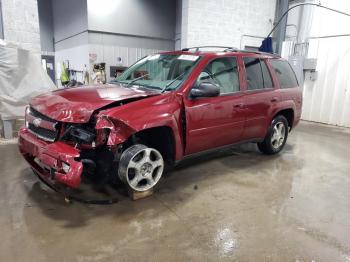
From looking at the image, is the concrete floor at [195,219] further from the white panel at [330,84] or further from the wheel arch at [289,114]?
the white panel at [330,84]

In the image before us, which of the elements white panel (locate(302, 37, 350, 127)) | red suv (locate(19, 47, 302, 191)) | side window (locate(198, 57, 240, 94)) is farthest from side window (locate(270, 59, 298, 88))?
white panel (locate(302, 37, 350, 127))

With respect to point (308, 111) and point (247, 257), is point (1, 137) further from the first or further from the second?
point (308, 111)

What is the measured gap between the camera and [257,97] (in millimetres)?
3775

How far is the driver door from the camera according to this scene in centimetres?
305

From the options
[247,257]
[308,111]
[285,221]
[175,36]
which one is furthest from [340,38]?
[247,257]

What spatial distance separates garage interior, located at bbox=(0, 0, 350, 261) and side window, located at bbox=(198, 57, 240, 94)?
3.77ft

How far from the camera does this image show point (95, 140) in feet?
8.05

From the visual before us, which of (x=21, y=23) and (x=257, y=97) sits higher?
(x=21, y=23)

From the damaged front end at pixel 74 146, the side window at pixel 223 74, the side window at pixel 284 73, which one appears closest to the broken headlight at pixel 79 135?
the damaged front end at pixel 74 146

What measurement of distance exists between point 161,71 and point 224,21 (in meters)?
5.67

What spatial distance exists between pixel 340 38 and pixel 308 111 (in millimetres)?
2094

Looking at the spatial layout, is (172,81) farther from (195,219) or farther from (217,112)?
(195,219)

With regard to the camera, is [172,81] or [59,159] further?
[172,81]

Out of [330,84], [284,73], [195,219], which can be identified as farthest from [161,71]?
[330,84]
